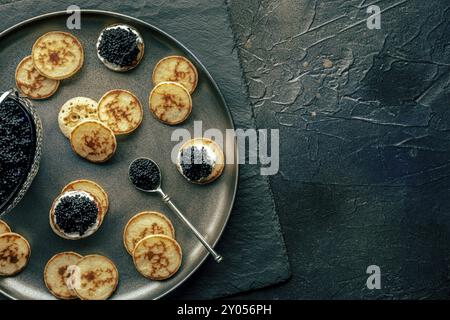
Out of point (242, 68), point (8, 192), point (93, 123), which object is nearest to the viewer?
point (8, 192)

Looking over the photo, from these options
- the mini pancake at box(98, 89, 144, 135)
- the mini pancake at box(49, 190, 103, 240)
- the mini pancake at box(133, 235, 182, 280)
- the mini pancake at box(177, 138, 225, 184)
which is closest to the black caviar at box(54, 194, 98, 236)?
the mini pancake at box(49, 190, 103, 240)

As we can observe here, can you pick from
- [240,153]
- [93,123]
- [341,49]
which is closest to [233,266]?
[240,153]

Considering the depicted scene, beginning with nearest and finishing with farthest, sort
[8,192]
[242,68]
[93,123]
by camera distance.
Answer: [8,192], [93,123], [242,68]

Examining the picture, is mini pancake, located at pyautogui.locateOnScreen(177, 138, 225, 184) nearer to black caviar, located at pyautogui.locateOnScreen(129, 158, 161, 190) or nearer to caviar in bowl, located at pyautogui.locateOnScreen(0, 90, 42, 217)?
black caviar, located at pyautogui.locateOnScreen(129, 158, 161, 190)

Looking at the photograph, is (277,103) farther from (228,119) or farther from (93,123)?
(93,123)

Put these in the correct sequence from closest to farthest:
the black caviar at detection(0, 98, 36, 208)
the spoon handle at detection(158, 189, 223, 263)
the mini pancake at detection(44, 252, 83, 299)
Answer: the black caviar at detection(0, 98, 36, 208) → the spoon handle at detection(158, 189, 223, 263) → the mini pancake at detection(44, 252, 83, 299)

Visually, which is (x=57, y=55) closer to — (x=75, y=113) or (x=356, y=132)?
(x=75, y=113)

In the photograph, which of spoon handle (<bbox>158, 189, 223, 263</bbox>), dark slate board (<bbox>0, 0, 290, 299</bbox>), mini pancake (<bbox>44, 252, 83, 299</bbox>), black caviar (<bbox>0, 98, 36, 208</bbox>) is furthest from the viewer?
dark slate board (<bbox>0, 0, 290, 299</bbox>)
